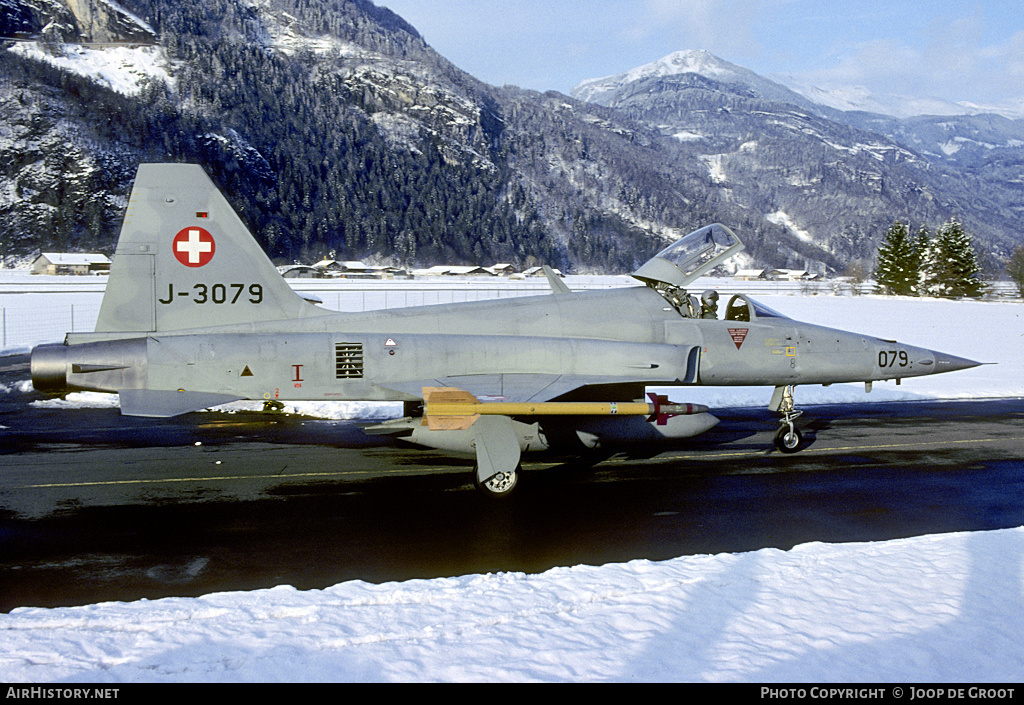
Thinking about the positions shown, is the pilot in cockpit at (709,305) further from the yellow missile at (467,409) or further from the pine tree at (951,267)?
the pine tree at (951,267)

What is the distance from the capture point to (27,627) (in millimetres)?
5152

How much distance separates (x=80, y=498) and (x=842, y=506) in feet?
33.5

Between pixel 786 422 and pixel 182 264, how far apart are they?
10.4 metres

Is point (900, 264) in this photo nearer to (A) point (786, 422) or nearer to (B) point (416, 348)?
(A) point (786, 422)

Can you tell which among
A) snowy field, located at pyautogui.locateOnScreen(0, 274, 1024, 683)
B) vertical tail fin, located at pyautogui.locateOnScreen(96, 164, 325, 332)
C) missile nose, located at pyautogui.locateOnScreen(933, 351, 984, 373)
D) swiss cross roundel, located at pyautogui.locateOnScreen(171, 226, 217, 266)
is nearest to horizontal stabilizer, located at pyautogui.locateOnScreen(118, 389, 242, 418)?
vertical tail fin, located at pyautogui.locateOnScreen(96, 164, 325, 332)

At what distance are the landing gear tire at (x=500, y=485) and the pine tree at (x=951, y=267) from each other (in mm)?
62871

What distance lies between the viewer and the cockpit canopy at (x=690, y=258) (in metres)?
11.8

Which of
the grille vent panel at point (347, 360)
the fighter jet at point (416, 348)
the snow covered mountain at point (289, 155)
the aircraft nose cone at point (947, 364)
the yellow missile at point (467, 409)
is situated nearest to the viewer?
the yellow missile at point (467, 409)

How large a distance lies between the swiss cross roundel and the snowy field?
5815mm

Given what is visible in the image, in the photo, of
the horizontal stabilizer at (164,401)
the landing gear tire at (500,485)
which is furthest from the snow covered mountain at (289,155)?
the landing gear tire at (500,485)

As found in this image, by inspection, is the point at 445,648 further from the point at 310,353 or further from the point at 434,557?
the point at 310,353

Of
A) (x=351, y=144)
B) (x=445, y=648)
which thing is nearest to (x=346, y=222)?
(x=351, y=144)

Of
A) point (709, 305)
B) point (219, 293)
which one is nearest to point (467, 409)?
point (219, 293)

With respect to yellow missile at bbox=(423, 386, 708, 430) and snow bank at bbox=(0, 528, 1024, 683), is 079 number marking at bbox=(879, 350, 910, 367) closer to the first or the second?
yellow missile at bbox=(423, 386, 708, 430)
